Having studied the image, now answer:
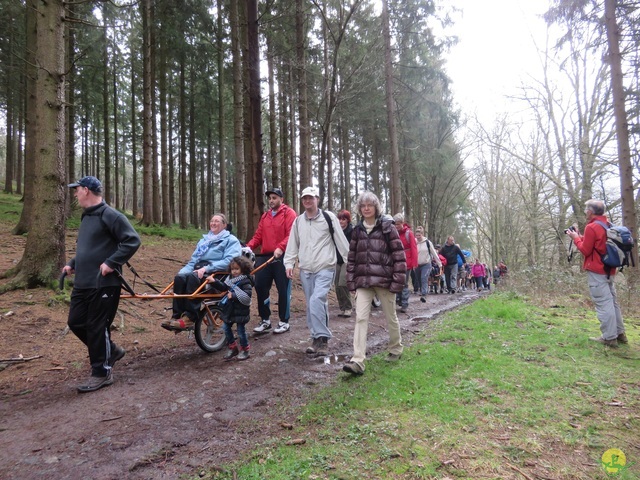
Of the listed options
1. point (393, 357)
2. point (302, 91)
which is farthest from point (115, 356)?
point (302, 91)

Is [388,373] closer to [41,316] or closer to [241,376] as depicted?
[241,376]

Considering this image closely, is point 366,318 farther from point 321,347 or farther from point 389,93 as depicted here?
point 389,93

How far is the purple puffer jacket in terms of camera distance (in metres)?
4.40

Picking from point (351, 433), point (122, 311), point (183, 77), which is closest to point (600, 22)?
point (351, 433)

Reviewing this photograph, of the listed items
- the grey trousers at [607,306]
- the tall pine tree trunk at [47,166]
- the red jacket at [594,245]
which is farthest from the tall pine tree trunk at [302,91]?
the grey trousers at [607,306]

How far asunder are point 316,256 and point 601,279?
4155mm

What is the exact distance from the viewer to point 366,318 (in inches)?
172

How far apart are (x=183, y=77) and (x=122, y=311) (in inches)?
670

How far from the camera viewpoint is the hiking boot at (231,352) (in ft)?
15.8

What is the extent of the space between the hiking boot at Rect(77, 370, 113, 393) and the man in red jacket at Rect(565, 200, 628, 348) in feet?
20.7

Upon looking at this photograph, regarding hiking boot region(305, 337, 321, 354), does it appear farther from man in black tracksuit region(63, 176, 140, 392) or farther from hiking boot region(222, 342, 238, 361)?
man in black tracksuit region(63, 176, 140, 392)

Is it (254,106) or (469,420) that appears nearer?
(469,420)

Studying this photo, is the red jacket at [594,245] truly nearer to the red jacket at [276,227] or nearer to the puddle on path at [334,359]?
the puddle on path at [334,359]

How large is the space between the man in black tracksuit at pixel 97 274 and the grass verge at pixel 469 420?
2221mm
